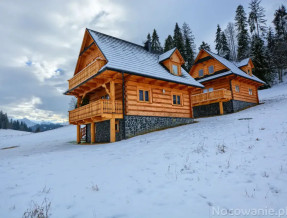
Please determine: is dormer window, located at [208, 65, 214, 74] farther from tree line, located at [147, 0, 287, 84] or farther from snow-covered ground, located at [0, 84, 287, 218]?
snow-covered ground, located at [0, 84, 287, 218]

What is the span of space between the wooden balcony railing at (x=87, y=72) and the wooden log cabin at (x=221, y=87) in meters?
14.5

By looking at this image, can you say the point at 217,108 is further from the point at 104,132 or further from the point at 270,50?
the point at 270,50

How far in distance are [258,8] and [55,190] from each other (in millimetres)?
66557

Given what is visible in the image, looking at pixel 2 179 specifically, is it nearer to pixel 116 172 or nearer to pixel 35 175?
pixel 35 175

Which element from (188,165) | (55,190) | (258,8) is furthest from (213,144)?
(258,8)

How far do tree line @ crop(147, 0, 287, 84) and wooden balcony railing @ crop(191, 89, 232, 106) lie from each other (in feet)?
41.5

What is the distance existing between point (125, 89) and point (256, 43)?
3578 cm

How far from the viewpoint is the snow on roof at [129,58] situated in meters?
14.1

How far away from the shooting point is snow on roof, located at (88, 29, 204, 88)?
14051mm

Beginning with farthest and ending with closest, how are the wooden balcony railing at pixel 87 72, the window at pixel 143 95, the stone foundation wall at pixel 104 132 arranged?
the window at pixel 143 95, the stone foundation wall at pixel 104 132, the wooden balcony railing at pixel 87 72

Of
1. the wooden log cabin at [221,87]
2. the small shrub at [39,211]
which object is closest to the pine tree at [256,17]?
the wooden log cabin at [221,87]

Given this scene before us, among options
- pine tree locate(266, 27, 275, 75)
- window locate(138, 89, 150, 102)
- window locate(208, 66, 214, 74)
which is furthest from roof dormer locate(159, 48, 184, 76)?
pine tree locate(266, 27, 275, 75)

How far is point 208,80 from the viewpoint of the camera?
24.8m

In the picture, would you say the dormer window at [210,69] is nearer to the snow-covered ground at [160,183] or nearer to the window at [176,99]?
the window at [176,99]
